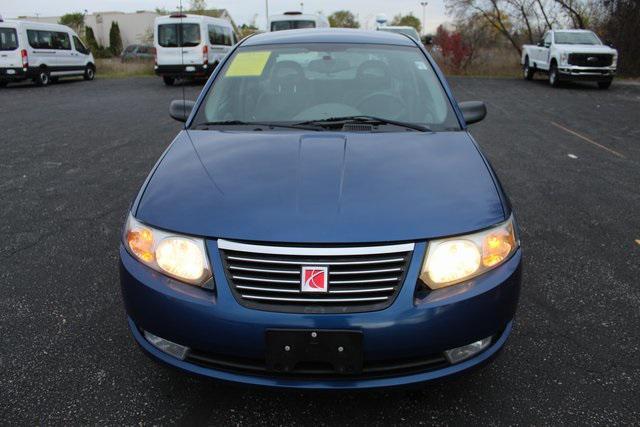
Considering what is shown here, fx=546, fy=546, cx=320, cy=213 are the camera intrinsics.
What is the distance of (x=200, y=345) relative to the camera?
6.51 ft

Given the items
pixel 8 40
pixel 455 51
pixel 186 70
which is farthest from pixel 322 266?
pixel 455 51

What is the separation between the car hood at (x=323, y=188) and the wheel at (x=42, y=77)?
61.8ft

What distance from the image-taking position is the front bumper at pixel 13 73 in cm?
1784

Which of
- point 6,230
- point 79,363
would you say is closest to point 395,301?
point 79,363

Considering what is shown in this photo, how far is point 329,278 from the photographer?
6.22 feet

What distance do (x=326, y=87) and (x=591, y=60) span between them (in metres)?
15.9

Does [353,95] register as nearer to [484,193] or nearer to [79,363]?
[484,193]

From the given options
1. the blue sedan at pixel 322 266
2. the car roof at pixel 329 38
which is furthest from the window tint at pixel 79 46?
the blue sedan at pixel 322 266

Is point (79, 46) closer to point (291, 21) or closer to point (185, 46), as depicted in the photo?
point (185, 46)

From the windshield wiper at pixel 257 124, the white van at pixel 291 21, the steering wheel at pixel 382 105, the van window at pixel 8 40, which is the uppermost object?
the white van at pixel 291 21

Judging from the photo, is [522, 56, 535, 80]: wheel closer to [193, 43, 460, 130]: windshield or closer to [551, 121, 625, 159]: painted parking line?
[551, 121, 625, 159]: painted parking line

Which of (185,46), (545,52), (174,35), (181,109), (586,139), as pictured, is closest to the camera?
(181,109)

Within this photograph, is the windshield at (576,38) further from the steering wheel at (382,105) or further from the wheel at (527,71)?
the steering wheel at (382,105)

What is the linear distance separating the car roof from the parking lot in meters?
1.77
